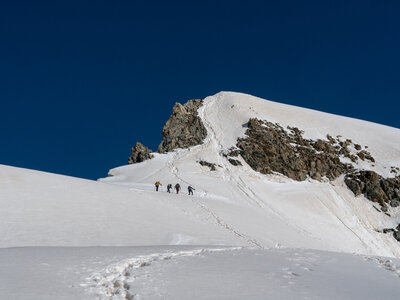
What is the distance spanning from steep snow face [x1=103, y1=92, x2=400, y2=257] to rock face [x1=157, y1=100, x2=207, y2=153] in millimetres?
1844

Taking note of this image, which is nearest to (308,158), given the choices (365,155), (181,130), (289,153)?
(289,153)

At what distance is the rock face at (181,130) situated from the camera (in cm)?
5441

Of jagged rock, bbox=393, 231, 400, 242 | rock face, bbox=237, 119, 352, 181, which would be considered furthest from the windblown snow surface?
rock face, bbox=237, 119, 352, 181

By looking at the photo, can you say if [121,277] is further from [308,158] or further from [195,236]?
[308,158]

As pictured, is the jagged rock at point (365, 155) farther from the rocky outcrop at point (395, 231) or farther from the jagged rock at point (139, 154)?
the jagged rock at point (139, 154)

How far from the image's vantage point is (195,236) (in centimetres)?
1836

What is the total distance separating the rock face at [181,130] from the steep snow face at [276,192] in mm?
1844

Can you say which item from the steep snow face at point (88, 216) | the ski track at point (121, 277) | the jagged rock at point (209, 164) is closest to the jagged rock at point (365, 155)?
the jagged rock at point (209, 164)

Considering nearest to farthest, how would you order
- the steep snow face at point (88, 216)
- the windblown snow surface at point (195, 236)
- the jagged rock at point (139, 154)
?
the windblown snow surface at point (195, 236)
the steep snow face at point (88, 216)
the jagged rock at point (139, 154)

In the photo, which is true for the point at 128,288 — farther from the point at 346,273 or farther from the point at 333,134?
the point at 333,134

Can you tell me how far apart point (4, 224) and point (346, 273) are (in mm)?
15361

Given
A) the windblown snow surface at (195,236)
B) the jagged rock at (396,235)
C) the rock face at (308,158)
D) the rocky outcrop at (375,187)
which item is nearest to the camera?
the windblown snow surface at (195,236)

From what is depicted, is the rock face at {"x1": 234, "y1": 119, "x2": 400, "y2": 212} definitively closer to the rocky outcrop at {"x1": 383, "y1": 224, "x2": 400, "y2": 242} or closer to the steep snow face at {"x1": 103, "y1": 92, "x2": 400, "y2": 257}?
the steep snow face at {"x1": 103, "y1": 92, "x2": 400, "y2": 257}

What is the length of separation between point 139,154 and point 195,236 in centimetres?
3487
